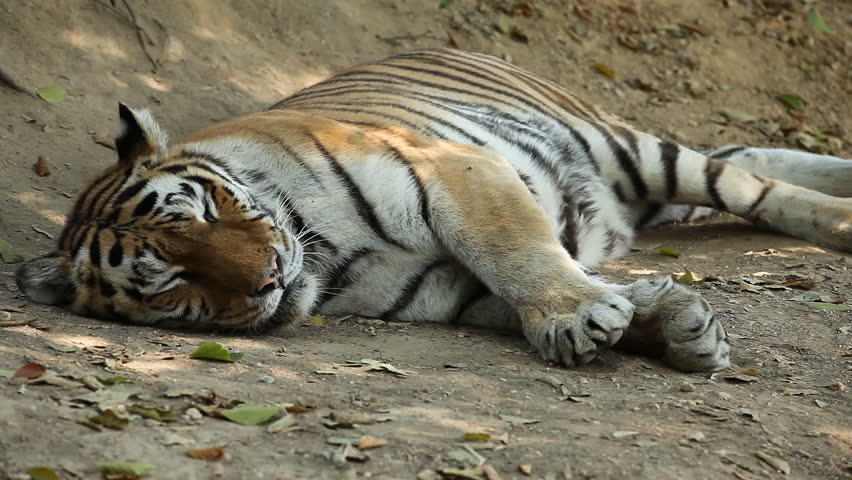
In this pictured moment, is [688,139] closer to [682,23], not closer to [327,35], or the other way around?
[682,23]

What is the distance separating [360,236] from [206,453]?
4.51 feet

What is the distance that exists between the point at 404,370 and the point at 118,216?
1074 mm

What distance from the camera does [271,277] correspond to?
9.66 ft

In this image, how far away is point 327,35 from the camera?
5.83 m

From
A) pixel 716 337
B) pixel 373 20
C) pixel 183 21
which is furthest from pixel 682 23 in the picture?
pixel 716 337

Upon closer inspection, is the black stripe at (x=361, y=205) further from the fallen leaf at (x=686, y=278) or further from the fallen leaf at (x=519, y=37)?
the fallen leaf at (x=519, y=37)

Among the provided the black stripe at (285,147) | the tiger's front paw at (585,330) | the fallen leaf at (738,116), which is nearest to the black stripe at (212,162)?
the black stripe at (285,147)

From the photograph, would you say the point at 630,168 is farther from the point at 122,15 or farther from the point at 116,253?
the point at 122,15

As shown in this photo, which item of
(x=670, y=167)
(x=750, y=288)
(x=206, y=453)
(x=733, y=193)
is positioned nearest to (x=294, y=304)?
(x=206, y=453)

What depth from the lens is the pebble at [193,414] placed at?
2.20 meters

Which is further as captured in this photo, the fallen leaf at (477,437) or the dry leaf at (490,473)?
the fallen leaf at (477,437)

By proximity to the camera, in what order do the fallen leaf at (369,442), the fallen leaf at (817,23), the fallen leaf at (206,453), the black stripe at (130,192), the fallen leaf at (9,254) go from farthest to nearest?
the fallen leaf at (817,23)
the fallen leaf at (9,254)
the black stripe at (130,192)
the fallen leaf at (369,442)
the fallen leaf at (206,453)

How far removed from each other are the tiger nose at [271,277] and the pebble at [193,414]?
730mm

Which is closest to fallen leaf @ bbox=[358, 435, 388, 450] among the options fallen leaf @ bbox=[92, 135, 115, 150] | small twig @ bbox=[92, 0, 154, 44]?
fallen leaf @ bbox=[92, 135, 115, 150]
